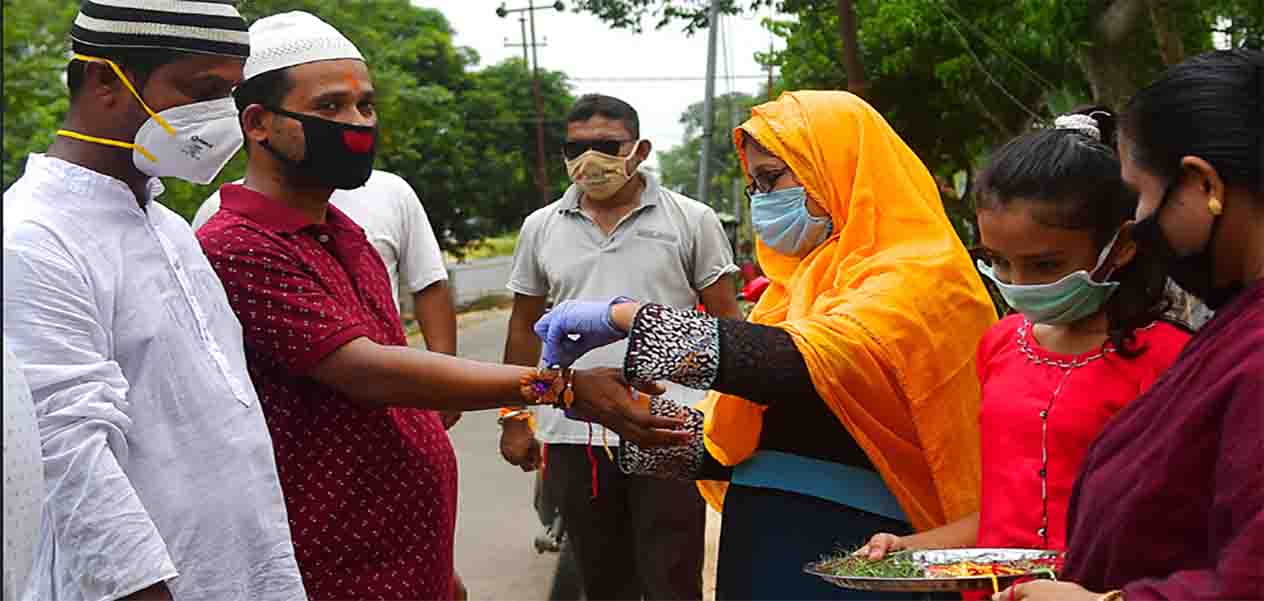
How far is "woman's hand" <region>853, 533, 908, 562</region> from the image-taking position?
2.48 metres

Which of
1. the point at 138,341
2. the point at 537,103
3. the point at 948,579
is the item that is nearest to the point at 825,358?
the point at 948,579

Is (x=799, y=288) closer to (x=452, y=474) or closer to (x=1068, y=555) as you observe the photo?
(x=452, y=474)

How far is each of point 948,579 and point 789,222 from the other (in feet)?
3.79

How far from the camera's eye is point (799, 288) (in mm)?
2918

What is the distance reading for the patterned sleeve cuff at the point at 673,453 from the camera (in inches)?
119

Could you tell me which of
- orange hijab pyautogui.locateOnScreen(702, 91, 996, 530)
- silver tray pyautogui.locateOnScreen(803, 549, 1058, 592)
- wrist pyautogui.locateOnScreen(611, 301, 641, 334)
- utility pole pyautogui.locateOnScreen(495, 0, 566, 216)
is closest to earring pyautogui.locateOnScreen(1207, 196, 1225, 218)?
silver tray pyautogui.locateOnScreen(803, 549, 1058, 592)

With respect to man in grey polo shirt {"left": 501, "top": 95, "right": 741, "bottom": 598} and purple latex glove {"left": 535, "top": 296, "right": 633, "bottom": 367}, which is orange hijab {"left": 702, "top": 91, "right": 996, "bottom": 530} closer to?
purple latex glove {"left": 535, "top": 296, "right": 633, "bottom": 367}

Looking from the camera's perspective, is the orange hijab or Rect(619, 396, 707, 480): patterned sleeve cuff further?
Rect(619, 396, 707, 480): patterned sleeve cuff

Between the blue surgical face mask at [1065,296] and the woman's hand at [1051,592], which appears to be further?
the blue surgical face mask at [1065,296]

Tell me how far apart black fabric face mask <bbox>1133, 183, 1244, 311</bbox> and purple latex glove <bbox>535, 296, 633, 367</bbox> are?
1.17 metres

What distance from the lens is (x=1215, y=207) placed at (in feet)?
5.38

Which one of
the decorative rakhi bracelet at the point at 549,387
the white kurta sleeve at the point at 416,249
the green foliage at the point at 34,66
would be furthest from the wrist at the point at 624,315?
the green foliage at the point at 34,66

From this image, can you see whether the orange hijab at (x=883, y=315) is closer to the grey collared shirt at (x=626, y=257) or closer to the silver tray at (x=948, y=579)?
the silver tray at (x=948, y=579)

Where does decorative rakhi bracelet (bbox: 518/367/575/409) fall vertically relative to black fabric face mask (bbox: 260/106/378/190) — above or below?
below
